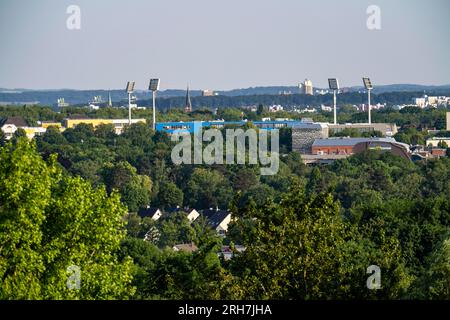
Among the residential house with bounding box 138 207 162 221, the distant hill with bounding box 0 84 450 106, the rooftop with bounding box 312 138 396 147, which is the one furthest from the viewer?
the distant hill with bounding box 0 84 450 106

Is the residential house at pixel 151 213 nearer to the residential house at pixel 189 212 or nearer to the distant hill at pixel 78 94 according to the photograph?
the residential house at pixel 189 212

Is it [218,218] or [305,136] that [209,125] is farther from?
[218,218]

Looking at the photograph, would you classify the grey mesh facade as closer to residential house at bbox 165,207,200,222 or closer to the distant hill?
residential house at bbox 165,207,200,222

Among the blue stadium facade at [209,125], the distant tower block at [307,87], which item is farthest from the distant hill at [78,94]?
the blue stadium facade at [209,125]

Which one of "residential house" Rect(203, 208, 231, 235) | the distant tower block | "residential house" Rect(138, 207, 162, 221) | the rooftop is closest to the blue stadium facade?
the rooftop

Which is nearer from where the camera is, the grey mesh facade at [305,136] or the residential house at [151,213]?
the residential house at [151,213]
